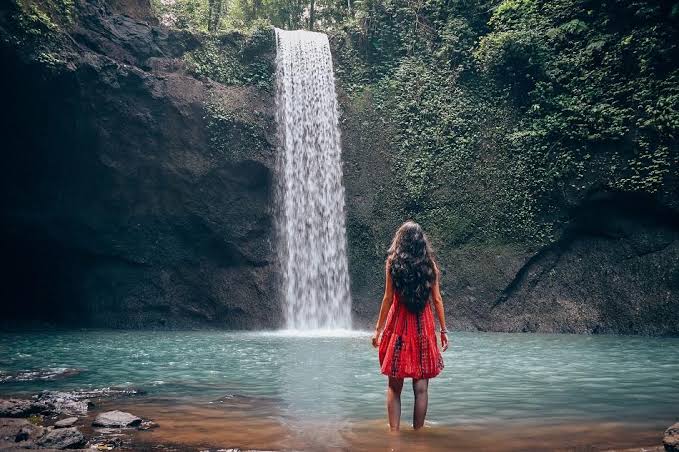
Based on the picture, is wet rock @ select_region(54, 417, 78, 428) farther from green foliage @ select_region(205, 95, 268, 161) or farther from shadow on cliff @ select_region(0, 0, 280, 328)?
green foliage @ select_region(205, 95, 268, 161)

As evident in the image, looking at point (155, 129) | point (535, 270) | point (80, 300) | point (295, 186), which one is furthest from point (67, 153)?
point (535, 270)

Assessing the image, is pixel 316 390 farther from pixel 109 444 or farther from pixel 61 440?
pixel 61 440

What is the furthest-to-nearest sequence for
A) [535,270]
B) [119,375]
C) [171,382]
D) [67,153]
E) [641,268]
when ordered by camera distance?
[67,153] < [535,270] < [641,268] < [119,375] < [171,382]

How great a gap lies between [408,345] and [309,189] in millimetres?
13976

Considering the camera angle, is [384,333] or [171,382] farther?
[171,382]

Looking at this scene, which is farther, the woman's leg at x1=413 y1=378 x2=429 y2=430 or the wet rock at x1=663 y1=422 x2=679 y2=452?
the woman's leg at x1=413 y1=378 x2=429 y2=430

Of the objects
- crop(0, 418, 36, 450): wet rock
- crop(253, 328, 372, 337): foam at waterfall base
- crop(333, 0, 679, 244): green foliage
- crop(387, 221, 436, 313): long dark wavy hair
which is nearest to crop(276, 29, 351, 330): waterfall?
crop(253, 328, 372, 337): foam at waterfall base

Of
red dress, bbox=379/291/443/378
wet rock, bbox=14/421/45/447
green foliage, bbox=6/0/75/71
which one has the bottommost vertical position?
wet rock, bbox=14/421/45/447

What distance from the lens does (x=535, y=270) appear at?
16.2 metres

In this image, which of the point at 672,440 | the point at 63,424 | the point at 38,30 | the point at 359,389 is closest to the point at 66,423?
the point at 63,424

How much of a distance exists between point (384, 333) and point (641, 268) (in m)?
12.2

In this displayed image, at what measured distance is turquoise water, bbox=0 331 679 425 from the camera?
→ 5.70 m

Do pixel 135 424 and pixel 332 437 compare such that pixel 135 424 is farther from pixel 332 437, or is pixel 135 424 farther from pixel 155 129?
pixel 155 129

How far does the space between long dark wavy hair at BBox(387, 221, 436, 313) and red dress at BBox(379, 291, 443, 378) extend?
9cm
